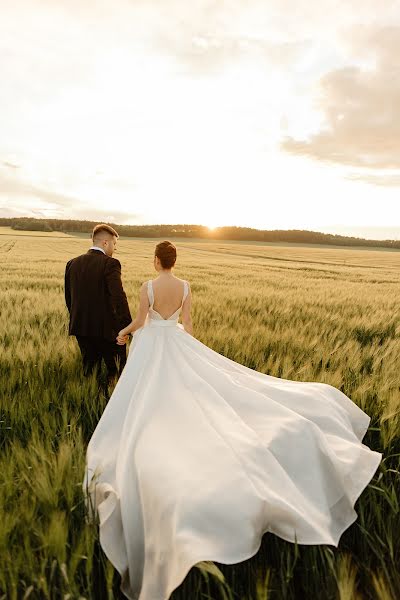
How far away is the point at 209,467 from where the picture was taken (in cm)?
194

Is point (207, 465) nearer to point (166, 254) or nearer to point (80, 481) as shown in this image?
point (80, 481)

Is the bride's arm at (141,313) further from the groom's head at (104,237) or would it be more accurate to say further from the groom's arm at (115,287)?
the groom's head at (104,237)

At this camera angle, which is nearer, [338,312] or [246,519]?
[246,519]

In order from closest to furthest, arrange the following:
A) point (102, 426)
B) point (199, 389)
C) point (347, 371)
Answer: point (102, 426), point (199, 389), point (347, 371)

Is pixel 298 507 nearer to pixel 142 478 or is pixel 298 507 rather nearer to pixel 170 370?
pixel 142 478

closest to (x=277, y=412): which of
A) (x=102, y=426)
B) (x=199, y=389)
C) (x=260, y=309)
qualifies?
(x=199, y=389)

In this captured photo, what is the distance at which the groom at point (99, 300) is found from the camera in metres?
3.85

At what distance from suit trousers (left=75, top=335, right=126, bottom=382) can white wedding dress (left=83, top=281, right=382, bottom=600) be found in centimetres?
105

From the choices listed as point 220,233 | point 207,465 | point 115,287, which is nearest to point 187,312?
point 115,287

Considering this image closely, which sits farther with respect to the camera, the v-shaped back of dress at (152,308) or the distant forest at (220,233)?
the distant forest at (220,233)

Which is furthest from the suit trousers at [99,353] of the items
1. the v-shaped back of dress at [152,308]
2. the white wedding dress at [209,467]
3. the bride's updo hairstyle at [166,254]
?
the bride's updo hairstyle at [166,254]

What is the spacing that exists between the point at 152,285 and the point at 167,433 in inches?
52.8

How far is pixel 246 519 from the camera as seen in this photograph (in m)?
1.69

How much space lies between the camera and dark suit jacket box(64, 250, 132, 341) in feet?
12.6
